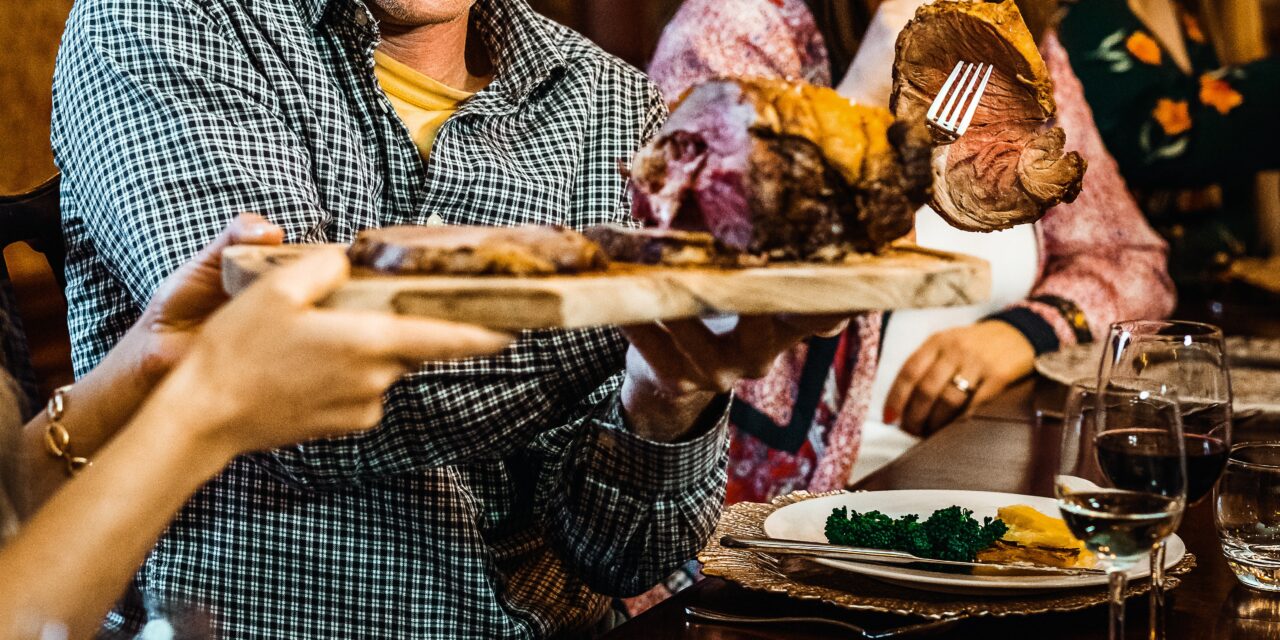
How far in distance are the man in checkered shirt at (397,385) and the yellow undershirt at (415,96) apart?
0.04 meters

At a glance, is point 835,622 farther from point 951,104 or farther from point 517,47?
point 517,47

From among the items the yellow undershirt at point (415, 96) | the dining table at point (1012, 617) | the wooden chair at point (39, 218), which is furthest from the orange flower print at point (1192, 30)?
the wooden chair at point (39, 218)

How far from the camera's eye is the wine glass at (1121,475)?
87 cm

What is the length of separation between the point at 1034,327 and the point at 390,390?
5.39 feet

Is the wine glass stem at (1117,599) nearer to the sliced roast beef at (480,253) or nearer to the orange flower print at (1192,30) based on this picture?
the sliced roast beef at (480,253)

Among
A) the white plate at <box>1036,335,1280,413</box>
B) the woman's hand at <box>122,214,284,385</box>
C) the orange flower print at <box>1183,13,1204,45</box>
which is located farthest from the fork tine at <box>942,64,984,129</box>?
the orange flower print at <box>1183,13,1204,45</box>

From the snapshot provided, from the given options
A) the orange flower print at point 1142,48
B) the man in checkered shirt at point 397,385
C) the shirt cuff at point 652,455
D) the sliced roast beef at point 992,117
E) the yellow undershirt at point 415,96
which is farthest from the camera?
the orange flower print at point 1142,48

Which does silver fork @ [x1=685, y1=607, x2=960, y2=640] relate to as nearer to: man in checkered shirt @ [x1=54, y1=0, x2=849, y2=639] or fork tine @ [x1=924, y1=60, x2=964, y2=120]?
man in checkered shirt @ [x1=54, y1=0, x2=849, y2=639]

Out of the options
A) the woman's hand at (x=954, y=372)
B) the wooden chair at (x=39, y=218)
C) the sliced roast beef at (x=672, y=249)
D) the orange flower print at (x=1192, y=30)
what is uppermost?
the orange flower print at (x=1192, y=30)

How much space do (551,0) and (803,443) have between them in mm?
Result: 1485

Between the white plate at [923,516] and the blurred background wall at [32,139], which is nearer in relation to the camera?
the white plate at [923,516]

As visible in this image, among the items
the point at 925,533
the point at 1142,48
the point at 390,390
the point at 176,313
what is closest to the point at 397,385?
Answer: the point at 390,390

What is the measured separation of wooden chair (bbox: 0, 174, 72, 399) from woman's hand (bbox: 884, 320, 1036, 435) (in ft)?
5.34

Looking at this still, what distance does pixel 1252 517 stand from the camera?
3.73 feet
